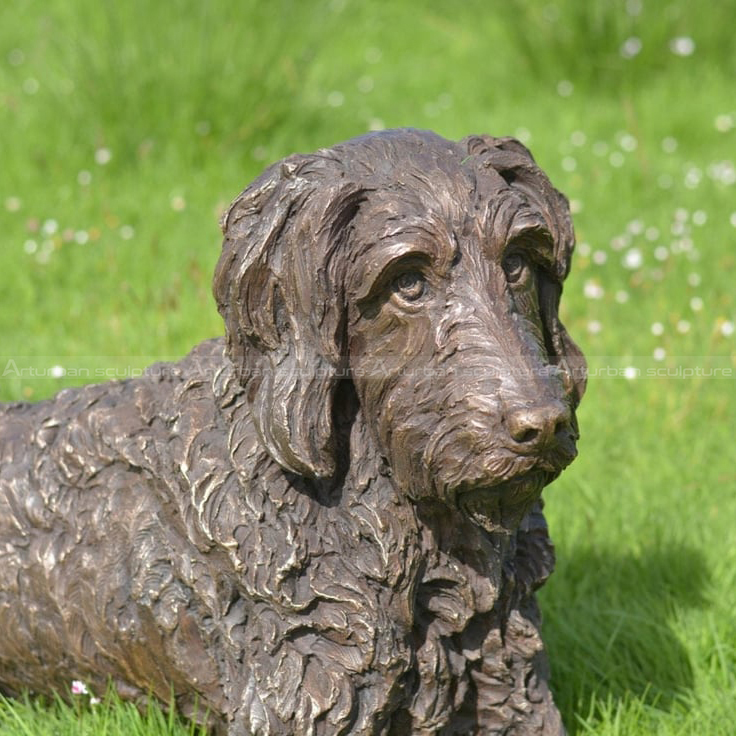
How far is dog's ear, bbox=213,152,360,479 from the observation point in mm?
2170

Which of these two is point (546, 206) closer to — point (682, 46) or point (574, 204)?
point (574, 204)

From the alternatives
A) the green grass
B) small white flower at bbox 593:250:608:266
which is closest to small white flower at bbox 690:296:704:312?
the green grass

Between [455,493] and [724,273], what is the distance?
4.20 meters

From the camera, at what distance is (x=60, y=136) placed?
7043mm

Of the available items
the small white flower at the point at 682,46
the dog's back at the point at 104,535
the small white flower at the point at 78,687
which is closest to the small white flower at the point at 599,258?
the small white flower at the point at 682,46

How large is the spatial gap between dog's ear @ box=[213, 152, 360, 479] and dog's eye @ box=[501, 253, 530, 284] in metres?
0.32

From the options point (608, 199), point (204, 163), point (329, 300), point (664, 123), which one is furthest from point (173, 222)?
point (329, 300)

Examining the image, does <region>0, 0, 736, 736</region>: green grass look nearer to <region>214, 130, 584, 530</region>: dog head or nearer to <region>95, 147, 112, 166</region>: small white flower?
<region>95, 147, 112, 166</region>: small white flower

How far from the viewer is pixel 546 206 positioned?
2.32 meters

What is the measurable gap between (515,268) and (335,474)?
567 millimetres

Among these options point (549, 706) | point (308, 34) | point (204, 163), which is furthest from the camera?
point (308, 34)

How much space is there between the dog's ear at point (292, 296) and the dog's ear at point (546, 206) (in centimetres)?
32

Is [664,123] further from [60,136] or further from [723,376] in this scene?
[60,136]

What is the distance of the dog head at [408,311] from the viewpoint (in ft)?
6.92
